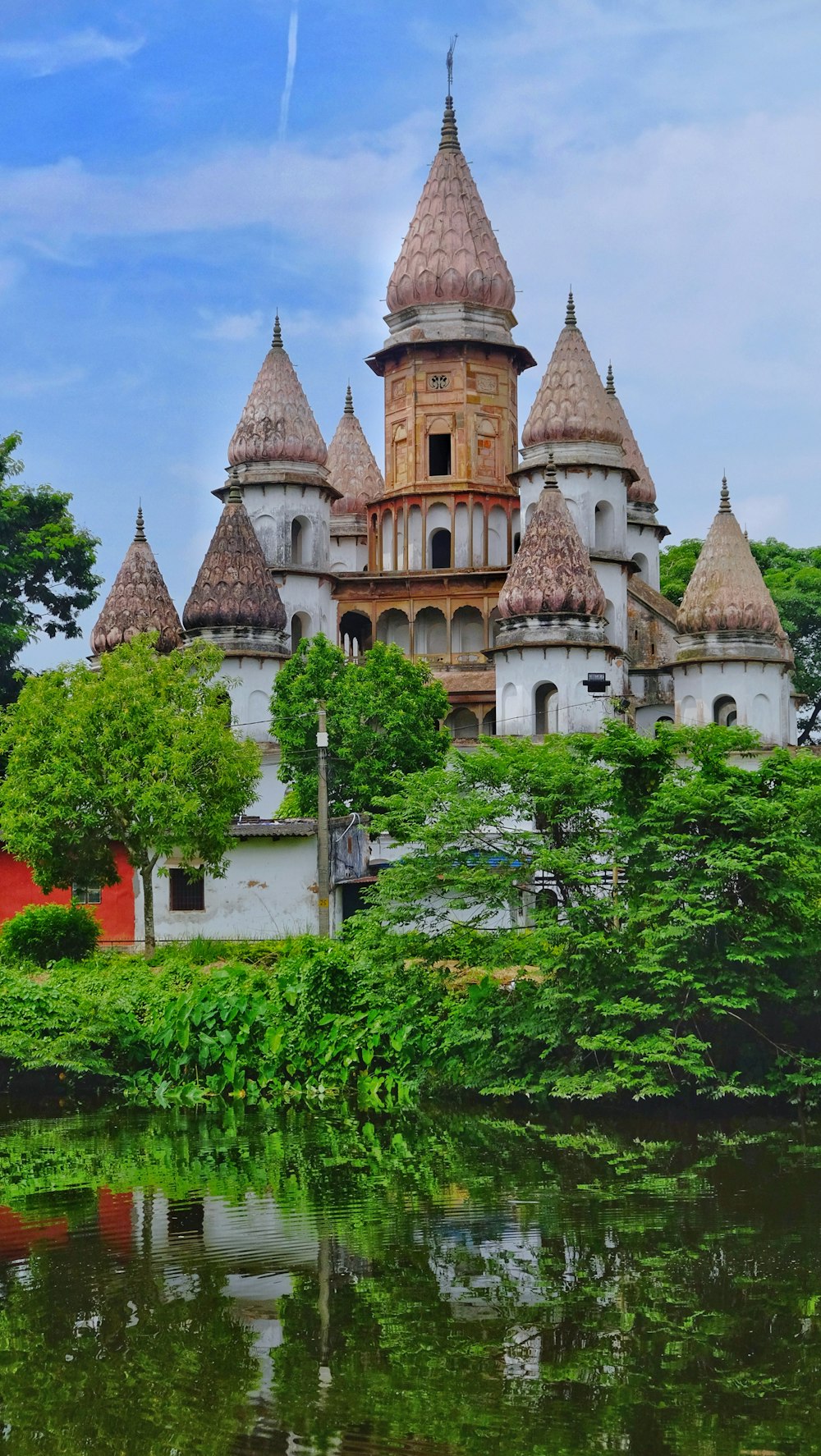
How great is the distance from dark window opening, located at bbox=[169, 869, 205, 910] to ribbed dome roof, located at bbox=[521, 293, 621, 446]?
53.3 feet

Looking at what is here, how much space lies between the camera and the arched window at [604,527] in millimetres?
42031

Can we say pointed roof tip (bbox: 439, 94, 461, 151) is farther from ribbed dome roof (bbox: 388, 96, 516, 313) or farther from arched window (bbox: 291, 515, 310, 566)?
arched window (bbox: 291, 515, 310, 566)

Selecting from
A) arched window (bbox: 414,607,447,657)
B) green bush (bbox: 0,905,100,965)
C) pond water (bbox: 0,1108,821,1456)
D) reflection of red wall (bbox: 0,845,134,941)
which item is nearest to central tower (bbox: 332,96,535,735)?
arched window (bbox: 414,607,447,657)

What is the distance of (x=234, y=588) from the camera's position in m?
37.6

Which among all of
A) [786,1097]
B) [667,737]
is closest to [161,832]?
[667,737]

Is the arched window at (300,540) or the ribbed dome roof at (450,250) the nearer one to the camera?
the arched window at (300,540)

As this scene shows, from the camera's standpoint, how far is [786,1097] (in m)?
19.8

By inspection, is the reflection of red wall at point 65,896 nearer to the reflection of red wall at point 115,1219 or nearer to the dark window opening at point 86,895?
the dark window opening at point 86,895

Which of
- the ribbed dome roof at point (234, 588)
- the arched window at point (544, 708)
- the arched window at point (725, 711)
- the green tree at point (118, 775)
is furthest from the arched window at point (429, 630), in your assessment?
the green tree at point (118, 775)

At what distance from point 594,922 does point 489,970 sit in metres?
1.60

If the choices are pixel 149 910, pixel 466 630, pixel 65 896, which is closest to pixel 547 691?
pixel 466 630

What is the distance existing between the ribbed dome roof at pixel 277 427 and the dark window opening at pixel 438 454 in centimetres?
307

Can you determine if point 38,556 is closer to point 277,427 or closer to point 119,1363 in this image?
point 277,427

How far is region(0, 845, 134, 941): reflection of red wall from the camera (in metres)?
29.2
